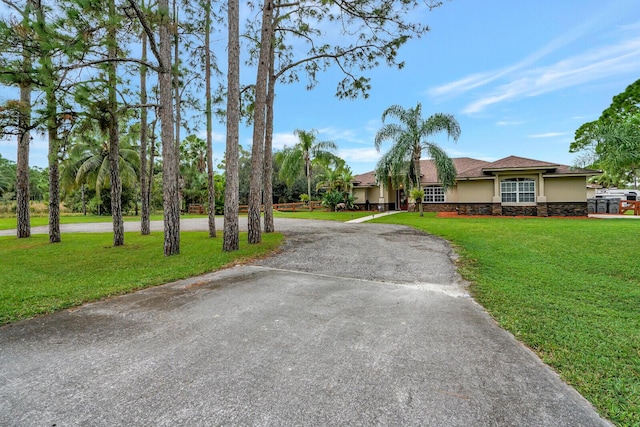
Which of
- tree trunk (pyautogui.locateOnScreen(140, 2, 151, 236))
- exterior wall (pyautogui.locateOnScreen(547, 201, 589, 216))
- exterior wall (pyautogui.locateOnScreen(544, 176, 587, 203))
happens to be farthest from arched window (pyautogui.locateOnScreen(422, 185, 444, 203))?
tree trunk (pyautogui.locateOnScreen(140, 2, 151, 236))

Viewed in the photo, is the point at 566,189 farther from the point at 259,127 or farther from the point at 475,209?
the point at 259,127

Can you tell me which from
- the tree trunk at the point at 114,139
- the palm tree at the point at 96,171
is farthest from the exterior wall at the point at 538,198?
the palm tree at the point at 96,171

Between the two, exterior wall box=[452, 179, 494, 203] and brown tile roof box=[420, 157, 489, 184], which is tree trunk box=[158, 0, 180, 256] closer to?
exterior wall box=[452, 179, 494, 203]

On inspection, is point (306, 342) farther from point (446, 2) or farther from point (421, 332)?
point (446, 2)

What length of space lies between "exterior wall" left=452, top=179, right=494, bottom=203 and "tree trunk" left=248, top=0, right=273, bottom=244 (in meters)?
17.3

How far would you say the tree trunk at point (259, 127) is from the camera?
9125 mm

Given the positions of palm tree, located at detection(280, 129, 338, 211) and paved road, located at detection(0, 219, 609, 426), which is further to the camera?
palm tree, located at detection(280, 129, 338, 211)

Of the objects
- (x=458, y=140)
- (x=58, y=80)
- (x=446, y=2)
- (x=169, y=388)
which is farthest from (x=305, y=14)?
(x=169, y=388)

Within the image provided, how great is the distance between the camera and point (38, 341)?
2.97 m

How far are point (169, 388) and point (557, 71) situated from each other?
22.6 m

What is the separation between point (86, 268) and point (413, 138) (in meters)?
17.9

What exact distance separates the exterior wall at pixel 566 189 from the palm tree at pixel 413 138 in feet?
20.9

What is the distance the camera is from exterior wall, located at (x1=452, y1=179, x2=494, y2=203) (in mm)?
20844

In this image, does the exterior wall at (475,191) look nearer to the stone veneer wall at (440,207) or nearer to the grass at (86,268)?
the stone veneer wall at (440,207)
